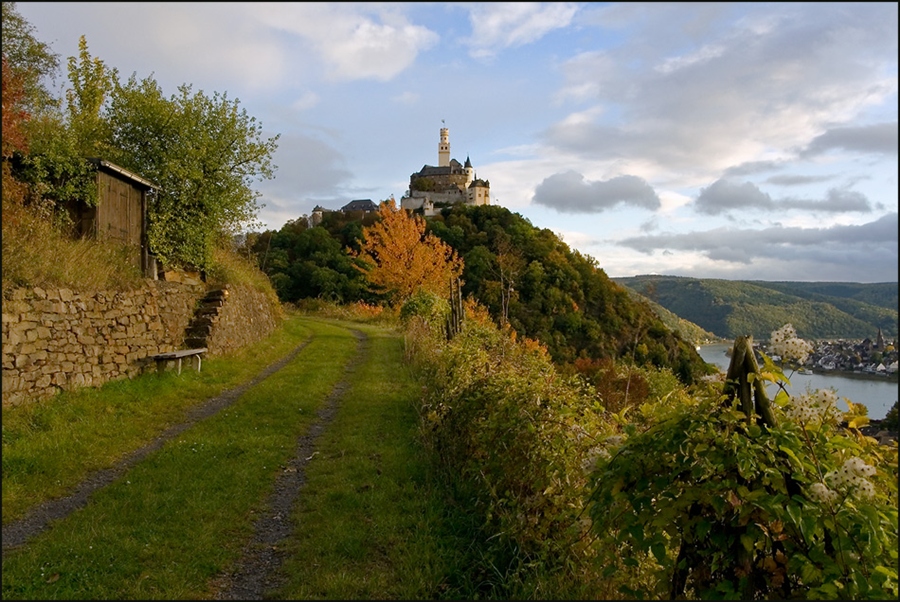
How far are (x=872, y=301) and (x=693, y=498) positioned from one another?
3.08m

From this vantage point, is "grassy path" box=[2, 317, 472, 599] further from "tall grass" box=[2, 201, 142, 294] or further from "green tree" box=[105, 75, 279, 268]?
"green tree" box=[105, 75, 279, 268]

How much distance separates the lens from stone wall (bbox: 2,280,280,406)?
24.7 ft

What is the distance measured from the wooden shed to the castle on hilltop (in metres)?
63.4

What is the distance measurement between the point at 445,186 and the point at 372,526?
86597mm

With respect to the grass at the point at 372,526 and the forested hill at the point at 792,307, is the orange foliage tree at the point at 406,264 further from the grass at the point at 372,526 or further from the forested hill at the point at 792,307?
the grass at the point at 372,526

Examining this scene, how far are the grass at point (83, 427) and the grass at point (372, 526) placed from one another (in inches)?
94.2

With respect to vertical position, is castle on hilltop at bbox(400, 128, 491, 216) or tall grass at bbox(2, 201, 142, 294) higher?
castle on hilltop at bbox(400, 128, 491, 216)

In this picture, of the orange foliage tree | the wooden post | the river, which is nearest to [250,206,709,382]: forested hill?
the orange foliage tree

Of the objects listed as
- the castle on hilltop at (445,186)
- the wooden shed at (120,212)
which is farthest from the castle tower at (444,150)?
the wooden shed at (120,212)

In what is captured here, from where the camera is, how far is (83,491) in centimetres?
571

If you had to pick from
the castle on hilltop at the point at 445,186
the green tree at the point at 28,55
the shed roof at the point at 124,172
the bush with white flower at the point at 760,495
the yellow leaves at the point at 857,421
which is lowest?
the bush with white flower at the point at 760,495

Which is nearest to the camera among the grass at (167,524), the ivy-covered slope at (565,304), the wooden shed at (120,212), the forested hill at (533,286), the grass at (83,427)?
the grass at (167,524)

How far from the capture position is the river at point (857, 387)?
3.23m

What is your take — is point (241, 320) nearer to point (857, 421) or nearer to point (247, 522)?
point (247, 522)
